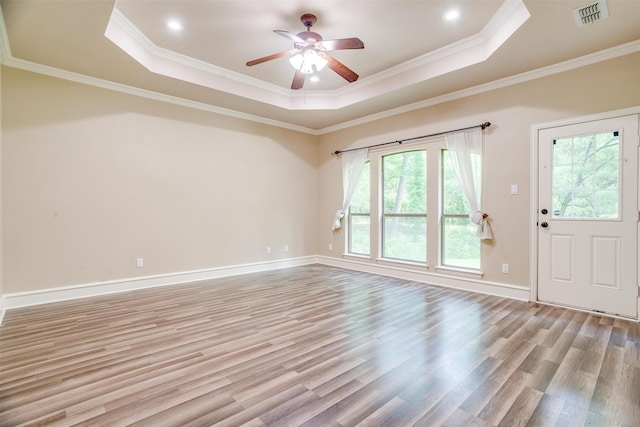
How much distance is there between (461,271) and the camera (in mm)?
4539

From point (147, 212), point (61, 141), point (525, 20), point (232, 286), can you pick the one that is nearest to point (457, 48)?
point (525, 20)

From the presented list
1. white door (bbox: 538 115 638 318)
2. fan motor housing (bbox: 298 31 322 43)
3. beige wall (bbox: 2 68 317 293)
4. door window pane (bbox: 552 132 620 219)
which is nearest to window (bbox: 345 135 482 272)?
white door (bbox: 538 115 638 318)

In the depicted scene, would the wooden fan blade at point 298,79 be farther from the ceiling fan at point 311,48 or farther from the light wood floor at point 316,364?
the light wood floor at point 316,364

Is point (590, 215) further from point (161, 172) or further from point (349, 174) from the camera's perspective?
point (161, 172)

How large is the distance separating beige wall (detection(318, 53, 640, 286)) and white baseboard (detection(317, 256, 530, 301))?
10cm

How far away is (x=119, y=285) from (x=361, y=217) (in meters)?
4.30

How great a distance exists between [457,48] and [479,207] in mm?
2155

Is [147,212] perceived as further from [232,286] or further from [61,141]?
[232,286]

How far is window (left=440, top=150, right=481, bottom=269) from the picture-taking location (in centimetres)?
454

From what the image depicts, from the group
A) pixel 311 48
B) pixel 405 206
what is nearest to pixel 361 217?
pixel 405 206

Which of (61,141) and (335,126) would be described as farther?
(335,126)

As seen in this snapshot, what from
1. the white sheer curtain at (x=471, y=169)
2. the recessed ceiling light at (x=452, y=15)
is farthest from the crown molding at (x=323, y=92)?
the white sheer curtain at (x=471, y=169)

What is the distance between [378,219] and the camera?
5.74m

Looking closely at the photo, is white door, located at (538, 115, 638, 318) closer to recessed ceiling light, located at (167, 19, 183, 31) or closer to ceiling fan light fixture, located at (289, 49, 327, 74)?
ceiling fan light fixture, located at (289, 49, 327, 74)
